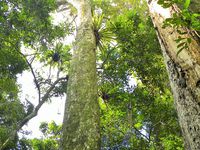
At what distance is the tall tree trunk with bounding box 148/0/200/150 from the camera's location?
1500 millimetres

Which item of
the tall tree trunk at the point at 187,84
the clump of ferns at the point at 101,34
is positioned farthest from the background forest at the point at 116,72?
the tall tree trunk at the point at 187,84

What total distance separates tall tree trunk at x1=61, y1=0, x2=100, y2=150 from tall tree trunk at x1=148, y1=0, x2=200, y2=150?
5.19 feet

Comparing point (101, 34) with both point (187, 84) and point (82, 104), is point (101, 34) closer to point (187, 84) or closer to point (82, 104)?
point (82, 104)

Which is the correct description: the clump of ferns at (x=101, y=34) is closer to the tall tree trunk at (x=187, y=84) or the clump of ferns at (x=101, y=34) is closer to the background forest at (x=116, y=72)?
the background forest at (x=116, y=72)

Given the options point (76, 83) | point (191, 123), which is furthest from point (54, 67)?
point (191, 123)

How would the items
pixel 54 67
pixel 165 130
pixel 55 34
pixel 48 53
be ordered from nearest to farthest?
pixel 165 130
pixel 55 34
pixel 48 53
pixel 54 67

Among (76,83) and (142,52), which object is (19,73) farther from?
(76,83)

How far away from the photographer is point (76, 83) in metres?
4.21

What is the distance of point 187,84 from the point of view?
169 cm

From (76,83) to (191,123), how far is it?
2.84 m

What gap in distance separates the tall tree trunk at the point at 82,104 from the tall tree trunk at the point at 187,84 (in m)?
1.58

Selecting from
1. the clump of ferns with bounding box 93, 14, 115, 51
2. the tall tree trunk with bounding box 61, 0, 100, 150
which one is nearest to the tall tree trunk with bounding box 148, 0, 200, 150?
the tall tree trunk with bounding box 61, 0, 100, 150

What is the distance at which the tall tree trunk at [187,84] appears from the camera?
59.0 inches

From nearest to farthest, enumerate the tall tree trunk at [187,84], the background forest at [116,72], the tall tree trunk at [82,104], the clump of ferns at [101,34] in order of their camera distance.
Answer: the tall tree trunk at [187,84], the tall tree trunk at [82,104], the background forest at [116,72], the clump of ferns at [101,34]
